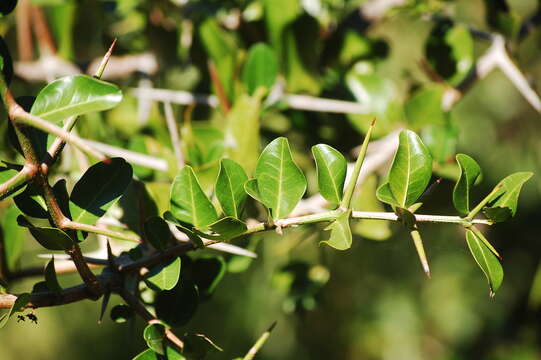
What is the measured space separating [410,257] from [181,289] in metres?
1.21

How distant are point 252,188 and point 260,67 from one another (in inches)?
12.7

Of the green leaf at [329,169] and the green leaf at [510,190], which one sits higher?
the green leaf at [329,169]

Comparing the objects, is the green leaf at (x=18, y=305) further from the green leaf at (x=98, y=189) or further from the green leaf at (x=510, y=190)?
the green leaf at (x=510, y=190)

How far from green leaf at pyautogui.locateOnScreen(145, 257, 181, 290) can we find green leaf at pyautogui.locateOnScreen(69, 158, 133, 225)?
0.19 ft

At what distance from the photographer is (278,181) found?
0.39m

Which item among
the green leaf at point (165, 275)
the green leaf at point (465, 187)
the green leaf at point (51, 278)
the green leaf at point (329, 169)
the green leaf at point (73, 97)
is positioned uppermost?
the green leaf at point (73, 97)

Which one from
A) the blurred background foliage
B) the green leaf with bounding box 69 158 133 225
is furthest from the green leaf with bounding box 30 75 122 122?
the blurred background foliage

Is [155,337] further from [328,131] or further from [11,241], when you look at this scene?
[328,131]

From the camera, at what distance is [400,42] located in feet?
5.58

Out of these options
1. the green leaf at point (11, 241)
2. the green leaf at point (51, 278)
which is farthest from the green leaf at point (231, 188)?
the green leaf at point (11, 241)

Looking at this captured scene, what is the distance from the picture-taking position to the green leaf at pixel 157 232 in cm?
40

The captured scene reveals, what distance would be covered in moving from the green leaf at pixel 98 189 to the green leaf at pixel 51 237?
42 millimetres

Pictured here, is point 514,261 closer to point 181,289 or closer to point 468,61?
point 468,61

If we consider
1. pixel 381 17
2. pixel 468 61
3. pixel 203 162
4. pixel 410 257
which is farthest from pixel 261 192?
pixel 410 257
